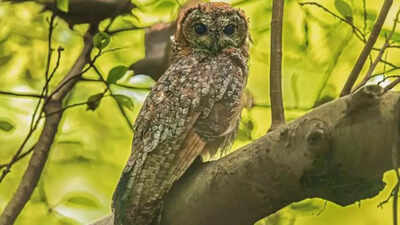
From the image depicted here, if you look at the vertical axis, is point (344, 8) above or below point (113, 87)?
above

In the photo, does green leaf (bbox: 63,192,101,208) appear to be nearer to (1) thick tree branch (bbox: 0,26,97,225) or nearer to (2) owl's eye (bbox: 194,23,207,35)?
(1) thick tree branch (bbox: 0,26,97,225)

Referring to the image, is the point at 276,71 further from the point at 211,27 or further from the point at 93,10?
the point at 93,10

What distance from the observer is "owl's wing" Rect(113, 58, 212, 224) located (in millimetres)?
2173

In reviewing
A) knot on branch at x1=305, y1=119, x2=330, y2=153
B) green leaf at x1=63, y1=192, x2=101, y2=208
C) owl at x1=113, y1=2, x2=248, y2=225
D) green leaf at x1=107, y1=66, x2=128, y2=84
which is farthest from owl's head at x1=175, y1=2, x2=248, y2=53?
knot on branch at x1=305, y1=119, x2=330, y2=153

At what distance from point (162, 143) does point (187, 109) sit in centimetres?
17

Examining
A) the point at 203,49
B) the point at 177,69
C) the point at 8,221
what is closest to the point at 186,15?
the point at 203,49

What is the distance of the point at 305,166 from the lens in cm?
172

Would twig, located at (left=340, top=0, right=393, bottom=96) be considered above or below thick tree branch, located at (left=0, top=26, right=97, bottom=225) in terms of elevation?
above

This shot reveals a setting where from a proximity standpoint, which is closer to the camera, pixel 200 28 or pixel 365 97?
pixel 365 97

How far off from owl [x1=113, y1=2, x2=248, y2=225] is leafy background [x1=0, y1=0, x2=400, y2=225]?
0.31 metres

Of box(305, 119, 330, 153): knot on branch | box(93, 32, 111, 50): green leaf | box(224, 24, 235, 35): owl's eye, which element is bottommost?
box(224, 24, 235, 35): owl's eye

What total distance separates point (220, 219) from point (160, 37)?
1.48 metres

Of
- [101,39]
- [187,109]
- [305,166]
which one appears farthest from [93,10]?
[305,166]

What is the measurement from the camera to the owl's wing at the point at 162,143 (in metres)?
2.17
